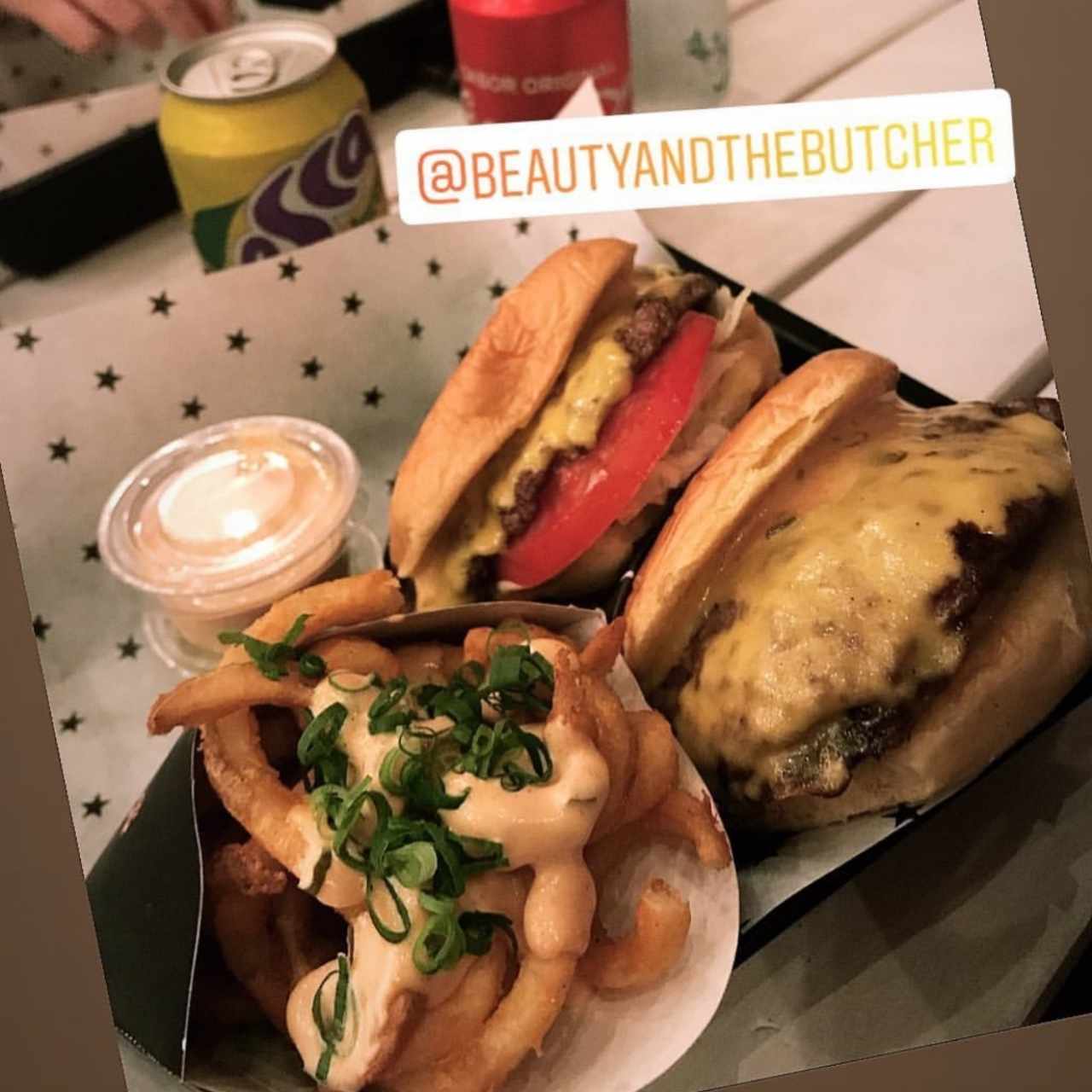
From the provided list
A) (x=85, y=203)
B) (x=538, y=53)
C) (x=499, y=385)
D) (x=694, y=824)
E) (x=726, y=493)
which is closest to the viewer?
(x=694, y=824)

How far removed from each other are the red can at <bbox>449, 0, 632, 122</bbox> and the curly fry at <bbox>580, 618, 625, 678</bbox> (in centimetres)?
80

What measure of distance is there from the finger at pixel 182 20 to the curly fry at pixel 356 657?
2.99ft

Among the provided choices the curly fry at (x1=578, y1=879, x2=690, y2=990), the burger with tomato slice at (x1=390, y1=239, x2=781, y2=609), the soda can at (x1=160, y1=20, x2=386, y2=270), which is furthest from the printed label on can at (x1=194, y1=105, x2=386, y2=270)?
the curly fry at (x1=578, y1=879, x2=690, y2=990)

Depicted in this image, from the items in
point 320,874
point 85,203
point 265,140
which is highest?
point 265,140

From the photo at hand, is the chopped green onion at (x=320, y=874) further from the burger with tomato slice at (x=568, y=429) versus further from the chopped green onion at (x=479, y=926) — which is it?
the burger with tomato slice at (x=568, y=429)

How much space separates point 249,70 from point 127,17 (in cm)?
30

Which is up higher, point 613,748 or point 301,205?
point 301,205

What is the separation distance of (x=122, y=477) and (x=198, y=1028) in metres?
0.63

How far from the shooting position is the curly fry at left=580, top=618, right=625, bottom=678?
874mm

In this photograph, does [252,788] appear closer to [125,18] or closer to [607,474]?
[607,474]

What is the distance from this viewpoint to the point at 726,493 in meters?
0.96

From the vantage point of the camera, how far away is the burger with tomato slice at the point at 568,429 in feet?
3.44

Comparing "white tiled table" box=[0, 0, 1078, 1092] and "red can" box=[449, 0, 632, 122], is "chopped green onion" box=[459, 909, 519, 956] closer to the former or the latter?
"white tiled table" box=[0, 0, 1078, 1092]

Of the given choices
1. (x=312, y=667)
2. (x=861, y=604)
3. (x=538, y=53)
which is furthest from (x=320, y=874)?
(x=538, y=53)
